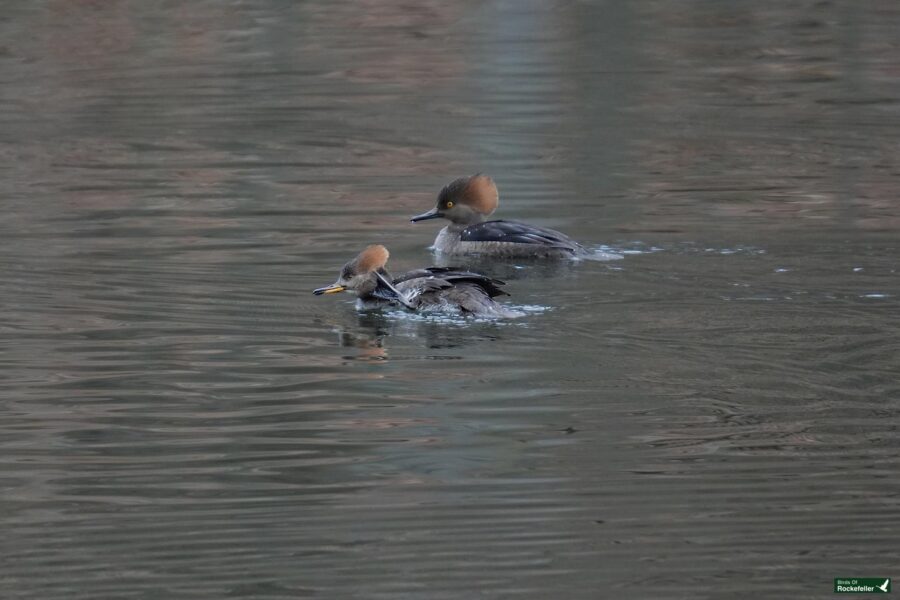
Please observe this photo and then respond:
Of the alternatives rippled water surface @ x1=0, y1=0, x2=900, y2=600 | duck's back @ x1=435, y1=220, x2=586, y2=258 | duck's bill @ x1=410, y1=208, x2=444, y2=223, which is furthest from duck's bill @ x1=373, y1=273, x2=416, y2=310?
duck's bill @ x1=410, y1=208, x2=444, y2=223

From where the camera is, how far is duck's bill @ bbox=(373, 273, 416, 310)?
8.38 meters

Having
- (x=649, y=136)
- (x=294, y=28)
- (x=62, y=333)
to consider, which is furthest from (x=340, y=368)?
(x=294, y=28)

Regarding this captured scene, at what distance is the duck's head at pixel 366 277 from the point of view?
852 centimetres

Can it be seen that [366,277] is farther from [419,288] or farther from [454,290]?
[454,290]

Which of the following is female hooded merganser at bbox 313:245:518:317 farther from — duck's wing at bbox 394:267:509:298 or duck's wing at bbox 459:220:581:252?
duck's wing at bbox 459:220:581:252

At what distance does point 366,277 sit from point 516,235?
1.72 metres

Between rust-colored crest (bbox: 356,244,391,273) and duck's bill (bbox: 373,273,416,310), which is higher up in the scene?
rust-colored crest (bbox: 356,244,391,273)

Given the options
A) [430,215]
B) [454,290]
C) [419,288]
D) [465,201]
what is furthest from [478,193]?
[454,290]

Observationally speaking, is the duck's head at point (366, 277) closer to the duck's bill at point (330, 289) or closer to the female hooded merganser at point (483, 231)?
the duck's bill at point (330, 289)

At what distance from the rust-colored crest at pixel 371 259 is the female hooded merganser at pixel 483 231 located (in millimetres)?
1539

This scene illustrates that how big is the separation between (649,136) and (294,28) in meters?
9.29

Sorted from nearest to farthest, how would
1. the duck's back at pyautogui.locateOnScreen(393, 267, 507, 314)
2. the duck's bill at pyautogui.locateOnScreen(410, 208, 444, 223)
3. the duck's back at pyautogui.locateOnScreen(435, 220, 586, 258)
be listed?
the duck's back at pyautogui.locateOnScreen(393, 267, 507, 314)
the duck's back at pyautogui.locateOnScreen(435, 220, 586, 258)
the duck's bill at pyautogui.locateOnScreen(410, 208, 444, 223)

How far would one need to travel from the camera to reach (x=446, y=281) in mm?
8266

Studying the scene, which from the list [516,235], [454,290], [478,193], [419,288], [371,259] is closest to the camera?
[454,290]
